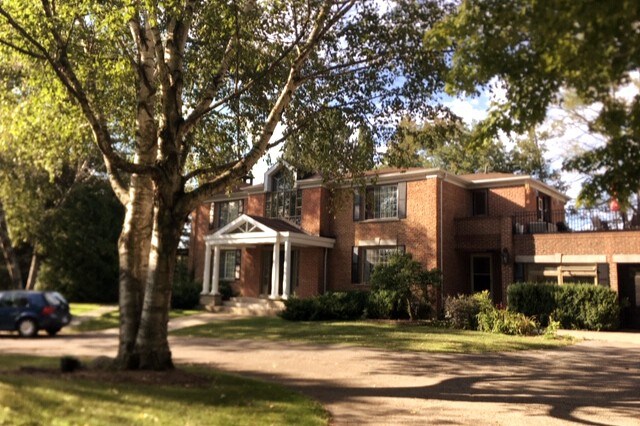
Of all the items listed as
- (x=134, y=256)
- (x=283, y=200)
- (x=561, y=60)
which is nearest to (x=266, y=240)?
(x=283, y=200)

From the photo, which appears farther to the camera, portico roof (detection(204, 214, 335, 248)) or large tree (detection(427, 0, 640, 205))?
portico roof (detection(204, 214, 335, 248))

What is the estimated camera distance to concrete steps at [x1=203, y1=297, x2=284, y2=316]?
2484 centimetres

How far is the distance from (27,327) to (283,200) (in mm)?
14418

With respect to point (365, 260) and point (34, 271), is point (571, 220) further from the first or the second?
point (34, 271)

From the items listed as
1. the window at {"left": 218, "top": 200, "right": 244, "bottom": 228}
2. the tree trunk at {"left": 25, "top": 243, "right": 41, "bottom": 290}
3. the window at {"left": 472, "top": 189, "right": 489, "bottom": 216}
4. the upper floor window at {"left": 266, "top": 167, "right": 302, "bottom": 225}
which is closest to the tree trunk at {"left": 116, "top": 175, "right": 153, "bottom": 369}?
the upper floor window at {"left": 266, "top": 167, "right": 302, "bottom": 225}

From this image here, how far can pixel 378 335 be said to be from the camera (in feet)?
55.8

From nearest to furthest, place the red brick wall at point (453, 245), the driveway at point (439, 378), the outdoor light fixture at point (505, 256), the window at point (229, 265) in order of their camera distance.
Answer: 1. the driveway at point (439, 378)
2. the outdoor light fixture at point (505, 256)
3. the red brick wall at point (453, 245)
4. the window at point (229, 265)

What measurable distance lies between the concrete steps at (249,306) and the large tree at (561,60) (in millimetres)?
19434

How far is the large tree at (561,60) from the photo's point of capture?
509cm

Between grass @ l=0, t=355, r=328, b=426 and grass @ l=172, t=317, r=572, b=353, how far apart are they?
6.79 meters

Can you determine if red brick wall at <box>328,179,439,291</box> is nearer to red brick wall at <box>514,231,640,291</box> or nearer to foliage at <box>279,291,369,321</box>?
foliage at <box>279,291,369,321</box>

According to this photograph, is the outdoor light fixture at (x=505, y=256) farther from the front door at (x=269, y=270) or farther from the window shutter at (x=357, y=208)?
the front door at (x=269, y=270)

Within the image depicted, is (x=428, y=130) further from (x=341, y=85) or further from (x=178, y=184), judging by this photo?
(x=178, y=184)

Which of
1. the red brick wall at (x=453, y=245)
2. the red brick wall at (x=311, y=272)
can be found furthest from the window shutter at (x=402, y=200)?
the red brick wall at (x=311, y=272)
